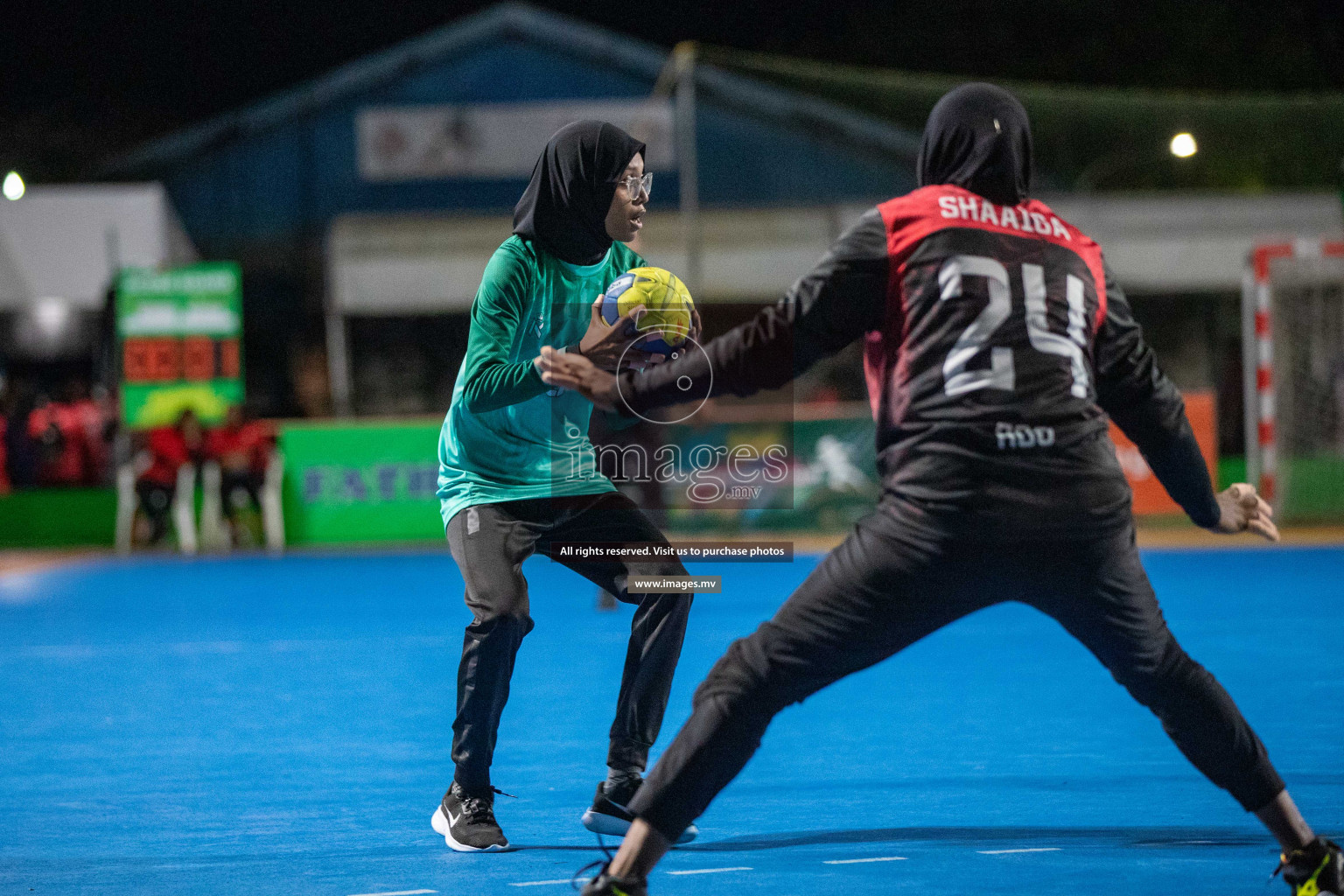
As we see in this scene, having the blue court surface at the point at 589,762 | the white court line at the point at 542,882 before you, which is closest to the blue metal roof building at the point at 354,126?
the blue court surface at the point at 589,762

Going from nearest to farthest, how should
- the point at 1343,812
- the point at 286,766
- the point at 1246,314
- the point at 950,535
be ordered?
the point at 950,535
the point at 1343,812
the point at 286,766
the point at 1246,314

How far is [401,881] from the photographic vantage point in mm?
4074

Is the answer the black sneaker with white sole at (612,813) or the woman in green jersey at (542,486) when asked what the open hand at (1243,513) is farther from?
the black sneaker with white sole at (612,813)

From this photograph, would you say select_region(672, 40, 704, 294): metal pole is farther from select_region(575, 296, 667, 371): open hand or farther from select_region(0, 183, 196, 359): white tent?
select_region(575, 296, 667, 371): open hand

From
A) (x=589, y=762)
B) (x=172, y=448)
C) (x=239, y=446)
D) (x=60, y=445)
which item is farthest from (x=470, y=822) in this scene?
(x=60, y=445)

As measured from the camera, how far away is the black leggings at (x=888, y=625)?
11.1ft

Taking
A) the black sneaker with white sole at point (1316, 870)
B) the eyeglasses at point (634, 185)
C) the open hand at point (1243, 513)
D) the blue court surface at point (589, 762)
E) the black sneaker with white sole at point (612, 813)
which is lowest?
the blue court surface at point (589, 762)

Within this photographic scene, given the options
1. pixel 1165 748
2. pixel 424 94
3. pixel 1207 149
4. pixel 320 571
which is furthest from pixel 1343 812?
pixel 424 94

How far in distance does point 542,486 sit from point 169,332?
13708 mm

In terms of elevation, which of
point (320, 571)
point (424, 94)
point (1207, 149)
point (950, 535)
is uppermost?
point (424, 94)

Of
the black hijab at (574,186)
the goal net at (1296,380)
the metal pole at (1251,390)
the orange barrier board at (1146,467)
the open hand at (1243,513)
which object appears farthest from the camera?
the metal pole at (1251,390)

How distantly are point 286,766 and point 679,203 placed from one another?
21.8m

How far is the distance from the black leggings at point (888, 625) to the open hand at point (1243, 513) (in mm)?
435

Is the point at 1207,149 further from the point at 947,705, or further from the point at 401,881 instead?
the point at 401,881
